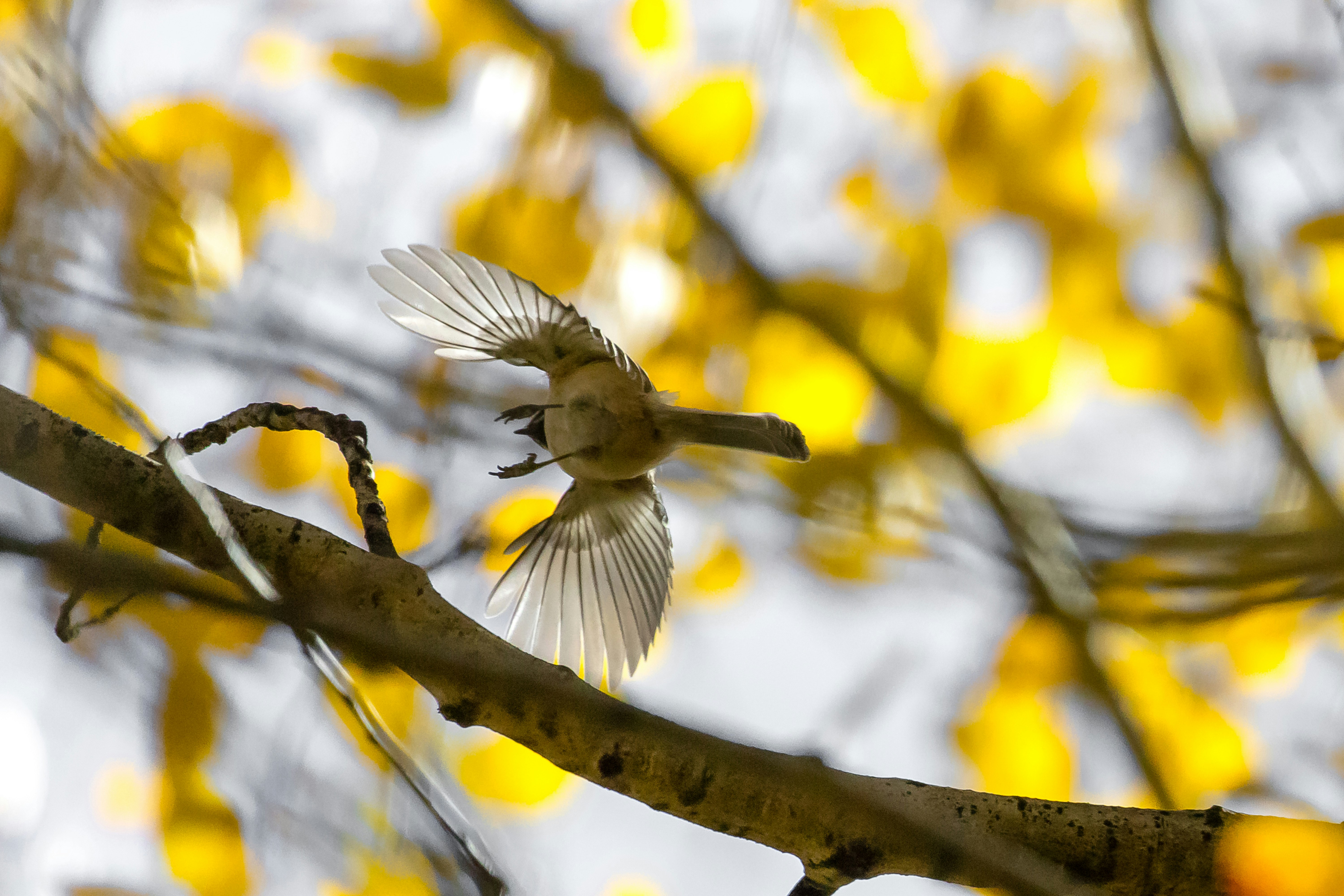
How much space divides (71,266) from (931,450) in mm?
951

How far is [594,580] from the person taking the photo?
96 cm

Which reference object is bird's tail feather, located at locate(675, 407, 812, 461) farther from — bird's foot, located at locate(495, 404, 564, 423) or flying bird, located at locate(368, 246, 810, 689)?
bird's foot, located at locate(495, 404, 564, 423)

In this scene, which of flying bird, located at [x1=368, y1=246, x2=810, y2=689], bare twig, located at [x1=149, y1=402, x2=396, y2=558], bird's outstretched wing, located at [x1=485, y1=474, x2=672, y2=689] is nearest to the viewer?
bare twig, located at [x1=149, y1=402, x2=396, y2=558]

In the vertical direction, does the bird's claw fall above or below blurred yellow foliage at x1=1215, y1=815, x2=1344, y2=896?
above

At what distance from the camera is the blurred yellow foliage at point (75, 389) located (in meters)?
0.69

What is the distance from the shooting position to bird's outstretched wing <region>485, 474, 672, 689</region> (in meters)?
0.92

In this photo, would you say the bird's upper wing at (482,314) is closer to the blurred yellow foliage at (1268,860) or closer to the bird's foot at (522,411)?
the bird's foot at (522,411)

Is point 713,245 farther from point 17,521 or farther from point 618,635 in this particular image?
point 17,521

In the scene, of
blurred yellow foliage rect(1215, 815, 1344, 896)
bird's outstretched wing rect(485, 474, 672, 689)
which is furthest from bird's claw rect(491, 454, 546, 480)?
blurred yellow foliage rect(1215, 815, 1344, 896)

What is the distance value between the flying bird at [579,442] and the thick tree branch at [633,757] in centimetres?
23

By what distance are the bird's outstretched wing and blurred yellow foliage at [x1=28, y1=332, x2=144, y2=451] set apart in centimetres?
38

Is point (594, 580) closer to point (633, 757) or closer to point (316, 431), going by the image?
point (316, 431)

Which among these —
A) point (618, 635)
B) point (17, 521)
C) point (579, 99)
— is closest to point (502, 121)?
point (579, 99)

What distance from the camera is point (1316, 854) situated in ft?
1.60
